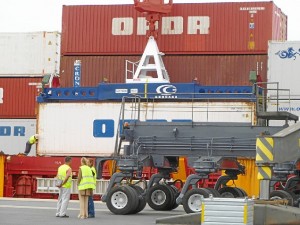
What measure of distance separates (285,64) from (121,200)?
1417 centimetres

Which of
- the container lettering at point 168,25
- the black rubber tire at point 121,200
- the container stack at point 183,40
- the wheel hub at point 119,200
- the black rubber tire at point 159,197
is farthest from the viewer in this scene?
the container lettering at point 168,25

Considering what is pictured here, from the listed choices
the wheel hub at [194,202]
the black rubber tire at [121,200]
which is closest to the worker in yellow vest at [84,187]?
the black rubber tire at [121,200]

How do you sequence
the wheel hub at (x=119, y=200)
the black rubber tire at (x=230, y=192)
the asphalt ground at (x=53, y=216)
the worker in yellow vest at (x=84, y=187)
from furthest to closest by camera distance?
the black rubber tire at (x=230, y=192), the wheel hub at (x=119, y=200), the worker in yellow vest at (x=84, y=187), the asphalt ground at (x=53, y=216)

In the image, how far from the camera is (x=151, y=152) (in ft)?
72.9

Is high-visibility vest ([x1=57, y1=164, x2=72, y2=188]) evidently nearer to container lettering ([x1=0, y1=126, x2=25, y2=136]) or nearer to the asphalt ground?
the asphalt ground

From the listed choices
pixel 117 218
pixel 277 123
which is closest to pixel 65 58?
pixel 277 123

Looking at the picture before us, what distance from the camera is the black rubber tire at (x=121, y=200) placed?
69.7 feet

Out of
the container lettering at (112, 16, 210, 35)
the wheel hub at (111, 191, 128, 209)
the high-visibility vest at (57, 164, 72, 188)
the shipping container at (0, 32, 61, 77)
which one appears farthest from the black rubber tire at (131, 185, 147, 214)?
the shipping container at (0, 32, 61, 77)

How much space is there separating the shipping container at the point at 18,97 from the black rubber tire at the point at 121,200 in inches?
675

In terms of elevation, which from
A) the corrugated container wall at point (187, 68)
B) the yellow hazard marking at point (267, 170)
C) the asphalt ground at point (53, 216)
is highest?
the corrugated container wall at point (187, 68)

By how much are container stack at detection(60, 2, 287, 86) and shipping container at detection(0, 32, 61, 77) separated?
1.54m

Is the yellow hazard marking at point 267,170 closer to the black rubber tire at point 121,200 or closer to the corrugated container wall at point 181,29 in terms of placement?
the black rubber tire at point 121,200

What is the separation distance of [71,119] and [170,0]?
6.17 meters

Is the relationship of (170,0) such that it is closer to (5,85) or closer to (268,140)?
(5,85)
